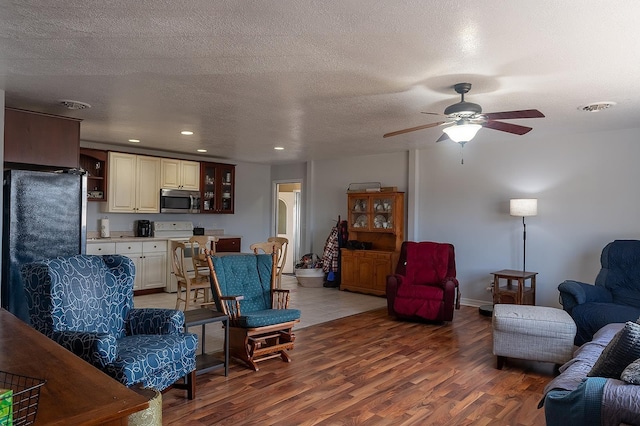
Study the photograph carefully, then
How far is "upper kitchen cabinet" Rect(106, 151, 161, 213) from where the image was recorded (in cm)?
663

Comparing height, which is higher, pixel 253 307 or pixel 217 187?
pixel 217 187

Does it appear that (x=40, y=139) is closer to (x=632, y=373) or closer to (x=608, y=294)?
(x=632, y=373)

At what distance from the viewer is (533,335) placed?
3.61 meters

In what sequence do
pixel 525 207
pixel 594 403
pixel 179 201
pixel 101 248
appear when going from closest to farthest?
1. pixel 594 403
2. pixel 525 207
3. pixel 101 248
4. pixel 179 201

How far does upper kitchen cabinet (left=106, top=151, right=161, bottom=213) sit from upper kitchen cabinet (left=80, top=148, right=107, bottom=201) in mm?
82

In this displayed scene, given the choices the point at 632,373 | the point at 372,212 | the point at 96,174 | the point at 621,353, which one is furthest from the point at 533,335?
the point at 96,174

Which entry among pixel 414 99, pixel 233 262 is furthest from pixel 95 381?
pixel 414 99

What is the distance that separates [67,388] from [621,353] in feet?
7.59

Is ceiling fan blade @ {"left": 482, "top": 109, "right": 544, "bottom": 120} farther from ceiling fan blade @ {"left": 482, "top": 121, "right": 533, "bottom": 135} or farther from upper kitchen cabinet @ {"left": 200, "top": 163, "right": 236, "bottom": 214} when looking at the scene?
upper kitchen cabinet @ {"left": 200, "top": 163, "right": 236, "bottom": 214}

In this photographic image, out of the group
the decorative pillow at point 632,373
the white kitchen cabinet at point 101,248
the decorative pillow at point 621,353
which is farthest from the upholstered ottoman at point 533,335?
the white kitchen cabinet at point 101,248

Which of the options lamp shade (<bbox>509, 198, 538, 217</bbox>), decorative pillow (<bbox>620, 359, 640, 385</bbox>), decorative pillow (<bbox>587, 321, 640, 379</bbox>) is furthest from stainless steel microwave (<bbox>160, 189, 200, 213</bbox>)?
decorative pillow (<bbox>620, 359, 640, 385</bbox>)

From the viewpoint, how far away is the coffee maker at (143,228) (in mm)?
7078

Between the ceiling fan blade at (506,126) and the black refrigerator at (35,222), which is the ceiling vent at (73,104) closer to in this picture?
the black refrigerator at (35,222)

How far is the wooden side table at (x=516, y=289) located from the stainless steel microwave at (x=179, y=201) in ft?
16.4
